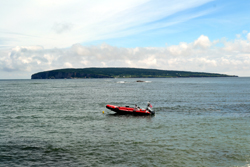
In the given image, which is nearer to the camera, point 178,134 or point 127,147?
point 127,147

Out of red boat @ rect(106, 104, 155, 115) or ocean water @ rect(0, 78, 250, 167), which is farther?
red boat @ rect(106, 104, 155, 115)

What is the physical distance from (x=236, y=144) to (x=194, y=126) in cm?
937

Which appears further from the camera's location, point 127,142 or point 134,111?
point 134,111

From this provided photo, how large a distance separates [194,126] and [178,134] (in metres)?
5.77

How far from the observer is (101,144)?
85.9 feet

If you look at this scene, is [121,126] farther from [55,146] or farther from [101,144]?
[55,146]

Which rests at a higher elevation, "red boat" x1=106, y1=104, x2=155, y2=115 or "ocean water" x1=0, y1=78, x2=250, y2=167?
"red boat" x1=106, y1=104, x2=155, y2=115

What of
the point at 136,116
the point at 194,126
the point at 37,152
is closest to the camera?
the point at 37,152

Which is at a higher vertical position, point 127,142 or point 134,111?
point 134,111

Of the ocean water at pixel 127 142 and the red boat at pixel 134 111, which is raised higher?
the red boat at pixel 134 111

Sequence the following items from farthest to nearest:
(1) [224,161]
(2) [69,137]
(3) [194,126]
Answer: (3) [194,126] → (2) [69,137] → (1) [224,161]

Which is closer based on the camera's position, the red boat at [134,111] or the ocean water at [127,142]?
the ocean water at [127,142]

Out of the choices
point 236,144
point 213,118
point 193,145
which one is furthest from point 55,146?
point 213,118

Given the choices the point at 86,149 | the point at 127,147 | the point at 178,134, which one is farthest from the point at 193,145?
the point at 86,149
